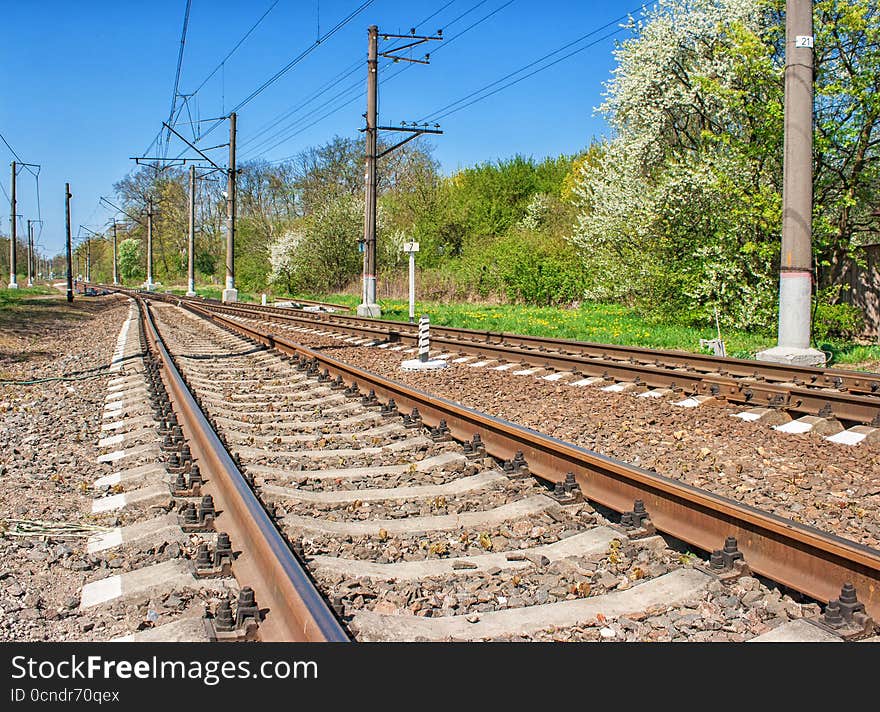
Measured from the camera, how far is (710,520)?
4004 mm

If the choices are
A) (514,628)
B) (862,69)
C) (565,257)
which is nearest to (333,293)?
(565,257)

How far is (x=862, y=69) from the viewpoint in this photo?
14.6 m

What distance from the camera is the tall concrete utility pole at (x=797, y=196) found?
11.3 m

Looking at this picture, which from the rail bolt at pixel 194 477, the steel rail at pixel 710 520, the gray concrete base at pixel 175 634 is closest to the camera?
the gray concrete base at pixel 175 634

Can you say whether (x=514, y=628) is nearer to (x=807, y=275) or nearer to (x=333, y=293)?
(x=807, y=275)

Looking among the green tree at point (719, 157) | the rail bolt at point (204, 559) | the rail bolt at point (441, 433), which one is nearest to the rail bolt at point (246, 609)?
the rail bolt at point (204, 559)

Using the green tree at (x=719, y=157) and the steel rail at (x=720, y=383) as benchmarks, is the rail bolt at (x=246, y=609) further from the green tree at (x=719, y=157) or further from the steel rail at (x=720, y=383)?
the green tree at (x=719, y=157)

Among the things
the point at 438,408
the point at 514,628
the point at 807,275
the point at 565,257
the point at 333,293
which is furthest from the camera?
the point at 333,293

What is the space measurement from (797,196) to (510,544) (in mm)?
A: 9280

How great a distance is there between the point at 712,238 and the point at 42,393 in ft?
45.1

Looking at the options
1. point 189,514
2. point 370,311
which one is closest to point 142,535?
point 189,514

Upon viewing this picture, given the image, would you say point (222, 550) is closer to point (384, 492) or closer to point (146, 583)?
point (146, 583)

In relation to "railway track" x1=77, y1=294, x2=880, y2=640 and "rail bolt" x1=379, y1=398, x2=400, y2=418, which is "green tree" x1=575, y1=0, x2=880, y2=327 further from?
"railway track" x1=77, y1=294, x2=880, y2=640

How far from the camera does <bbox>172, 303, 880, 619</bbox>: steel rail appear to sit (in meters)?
3.34
